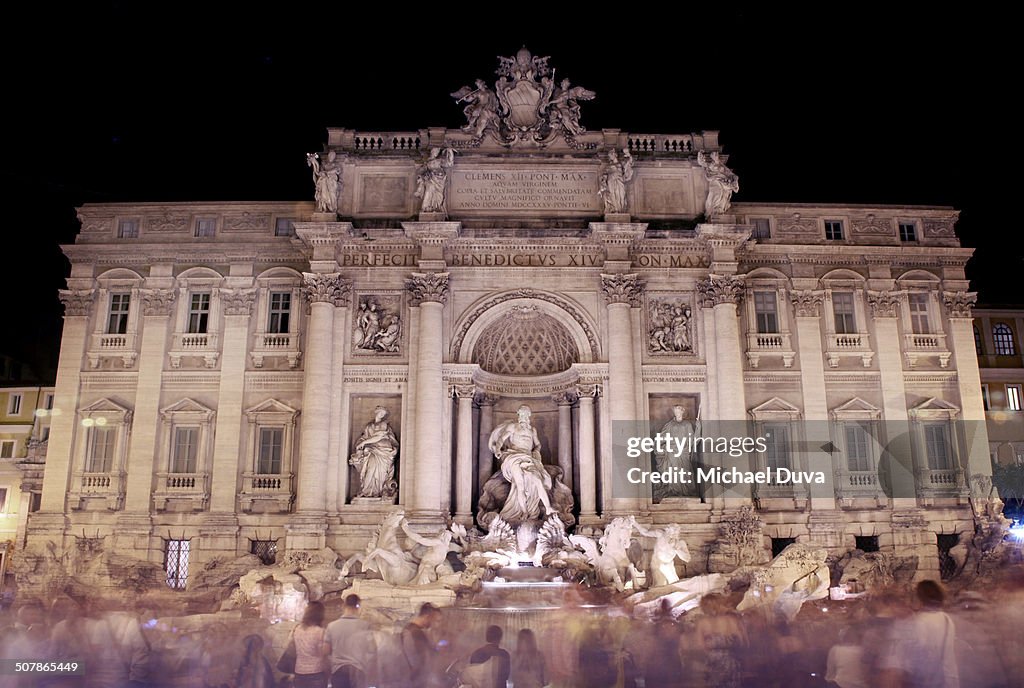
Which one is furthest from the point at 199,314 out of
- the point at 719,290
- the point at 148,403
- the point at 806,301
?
the point at 806,301

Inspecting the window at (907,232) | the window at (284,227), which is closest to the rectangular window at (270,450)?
the window at (284,227)

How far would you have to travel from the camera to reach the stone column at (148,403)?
2791cm

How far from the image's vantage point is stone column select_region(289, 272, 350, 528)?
86.4 ft

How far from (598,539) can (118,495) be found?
16373 mm

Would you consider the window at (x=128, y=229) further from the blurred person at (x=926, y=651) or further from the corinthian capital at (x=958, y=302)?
the corinthian capital at (x=958, y=302)

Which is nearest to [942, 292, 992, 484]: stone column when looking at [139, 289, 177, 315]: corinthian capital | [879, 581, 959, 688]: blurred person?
[879, 581, 959, 688]: blurred person

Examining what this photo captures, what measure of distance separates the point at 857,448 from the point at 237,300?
22.8 m

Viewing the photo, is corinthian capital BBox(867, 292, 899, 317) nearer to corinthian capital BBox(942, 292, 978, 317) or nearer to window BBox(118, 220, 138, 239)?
corinthian capital BBox(942, 292, 978, 317)

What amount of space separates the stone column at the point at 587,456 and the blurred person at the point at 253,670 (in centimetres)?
1538

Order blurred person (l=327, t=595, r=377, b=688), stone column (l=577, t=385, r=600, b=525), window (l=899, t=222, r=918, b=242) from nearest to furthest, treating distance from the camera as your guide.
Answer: blurred person (l=327, t=595, r=377, b=688) < stone column (l=577, t=385, r=600, b=525) < window (l=899, t=222, r=918, b=242)

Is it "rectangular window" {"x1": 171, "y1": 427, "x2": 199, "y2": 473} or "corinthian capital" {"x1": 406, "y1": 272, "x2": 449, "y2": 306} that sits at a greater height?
"corinthian capital" {"x1": 406, "y1": 272, "x2": 449, "y2": 306}

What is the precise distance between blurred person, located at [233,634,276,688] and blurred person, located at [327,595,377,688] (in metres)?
1.10

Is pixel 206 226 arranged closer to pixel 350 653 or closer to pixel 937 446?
pixel 350 653

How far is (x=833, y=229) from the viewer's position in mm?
30906
